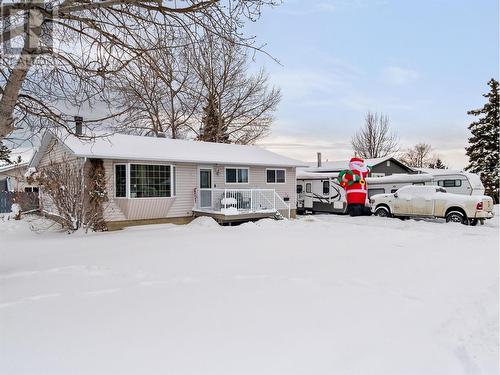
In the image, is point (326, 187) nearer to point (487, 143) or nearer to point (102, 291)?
point (102, 291)

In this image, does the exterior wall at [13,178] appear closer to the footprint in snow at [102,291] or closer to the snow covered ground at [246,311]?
the snow covered ground at [246,311]

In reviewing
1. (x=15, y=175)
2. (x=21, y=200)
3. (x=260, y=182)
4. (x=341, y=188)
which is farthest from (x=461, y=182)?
(x=15, y=175)

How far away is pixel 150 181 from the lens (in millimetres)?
12977

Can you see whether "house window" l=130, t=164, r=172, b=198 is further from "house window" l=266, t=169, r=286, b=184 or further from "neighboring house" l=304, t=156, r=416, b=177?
"neighboring house" l=304, t=156, r=416, b=177

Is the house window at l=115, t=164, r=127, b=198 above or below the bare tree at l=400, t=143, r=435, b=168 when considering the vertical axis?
below

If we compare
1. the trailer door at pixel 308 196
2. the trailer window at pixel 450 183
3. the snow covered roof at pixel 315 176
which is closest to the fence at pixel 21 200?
the snow covered roof at pixel 315 176

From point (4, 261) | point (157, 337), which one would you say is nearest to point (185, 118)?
point (4, 261)

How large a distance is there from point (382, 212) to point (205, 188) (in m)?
8.86

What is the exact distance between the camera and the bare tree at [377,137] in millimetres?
38594

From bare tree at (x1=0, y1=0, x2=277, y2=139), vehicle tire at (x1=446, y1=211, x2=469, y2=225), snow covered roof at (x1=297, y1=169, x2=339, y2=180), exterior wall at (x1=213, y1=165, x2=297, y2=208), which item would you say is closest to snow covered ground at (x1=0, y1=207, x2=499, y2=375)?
bare tree at (x1=0, y1=0, x2=277, y2=139)

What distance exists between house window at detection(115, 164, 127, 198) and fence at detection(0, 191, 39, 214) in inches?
227

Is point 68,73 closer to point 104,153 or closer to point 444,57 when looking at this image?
point 104,153

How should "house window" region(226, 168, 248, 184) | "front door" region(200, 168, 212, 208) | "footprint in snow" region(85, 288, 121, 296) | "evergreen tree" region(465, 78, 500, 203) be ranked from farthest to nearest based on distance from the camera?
"evergreen tree" region(465, 78, 500, 203)
"house window" region(226, 168, 248, 184)
"front door" region(200, 168, 212, 208)
"footprint in snow" region(85, 288, 121, 296)

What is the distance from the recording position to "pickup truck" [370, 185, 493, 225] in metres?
13.9
